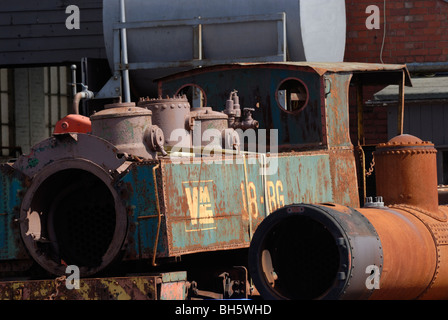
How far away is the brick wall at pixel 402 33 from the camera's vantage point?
52.6ft

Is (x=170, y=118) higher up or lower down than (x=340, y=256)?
higher up

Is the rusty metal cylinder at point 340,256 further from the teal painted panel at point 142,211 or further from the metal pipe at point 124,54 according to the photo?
the metal pipe at point 124,54

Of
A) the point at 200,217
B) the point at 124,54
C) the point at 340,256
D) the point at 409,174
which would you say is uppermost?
the point at 124,54

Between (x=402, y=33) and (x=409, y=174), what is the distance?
814cm

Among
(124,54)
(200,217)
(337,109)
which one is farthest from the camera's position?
(124,54)

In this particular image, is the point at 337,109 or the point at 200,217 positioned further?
the point at 337,109

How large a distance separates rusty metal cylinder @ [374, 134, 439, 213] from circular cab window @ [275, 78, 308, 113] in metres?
1.19

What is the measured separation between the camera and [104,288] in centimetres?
694

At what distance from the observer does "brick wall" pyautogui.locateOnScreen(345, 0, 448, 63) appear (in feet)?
52.6

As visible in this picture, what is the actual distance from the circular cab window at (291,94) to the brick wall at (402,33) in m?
5.32

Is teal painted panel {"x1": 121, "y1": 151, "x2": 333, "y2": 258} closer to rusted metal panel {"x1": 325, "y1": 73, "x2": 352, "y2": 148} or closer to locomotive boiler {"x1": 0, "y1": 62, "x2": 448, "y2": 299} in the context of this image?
locomotive boiler {"x1": 0, "y1": 62, "x2": 448, "y2": 299}
